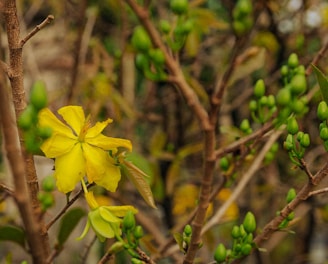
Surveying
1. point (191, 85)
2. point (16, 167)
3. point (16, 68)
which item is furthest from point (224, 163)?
point (191, 85)

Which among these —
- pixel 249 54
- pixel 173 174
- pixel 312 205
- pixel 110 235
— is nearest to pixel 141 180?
pixel 110 235

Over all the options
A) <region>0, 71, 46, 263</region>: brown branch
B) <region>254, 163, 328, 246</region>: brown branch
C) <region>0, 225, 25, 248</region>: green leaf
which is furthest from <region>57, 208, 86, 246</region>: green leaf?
<region>0, 71, 46, 263</region>: brown branch

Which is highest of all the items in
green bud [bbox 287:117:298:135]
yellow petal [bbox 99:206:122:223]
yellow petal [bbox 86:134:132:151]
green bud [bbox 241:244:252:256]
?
yellow petal [bbox 86:134:132:151]

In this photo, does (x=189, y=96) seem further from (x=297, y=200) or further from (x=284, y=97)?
(x=297, y=200)

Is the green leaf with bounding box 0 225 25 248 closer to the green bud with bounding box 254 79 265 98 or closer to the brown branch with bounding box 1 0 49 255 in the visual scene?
the brown branch with bounding box 1 0 49 255

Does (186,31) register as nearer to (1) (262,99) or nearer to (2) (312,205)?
(1) (262,99)
